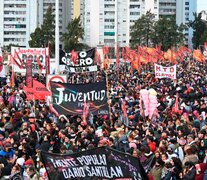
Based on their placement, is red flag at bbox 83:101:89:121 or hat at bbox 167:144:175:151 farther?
red flag at bbox 83:101:89:121

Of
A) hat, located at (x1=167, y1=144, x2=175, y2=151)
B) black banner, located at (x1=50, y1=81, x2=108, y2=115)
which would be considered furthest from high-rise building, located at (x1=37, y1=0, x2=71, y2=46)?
hat, located at (x1=167, y1=144, x2=175, y2=151)

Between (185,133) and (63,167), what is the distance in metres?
6.28

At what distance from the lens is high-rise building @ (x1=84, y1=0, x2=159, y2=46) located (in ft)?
388

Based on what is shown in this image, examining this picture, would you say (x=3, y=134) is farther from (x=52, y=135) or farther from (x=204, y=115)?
(x=204, y=115)

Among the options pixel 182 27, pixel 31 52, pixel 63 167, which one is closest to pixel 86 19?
pixel 182 27

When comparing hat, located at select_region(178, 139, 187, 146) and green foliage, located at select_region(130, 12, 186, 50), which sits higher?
green foliage, located at select_region(130, 12, 186, 50)

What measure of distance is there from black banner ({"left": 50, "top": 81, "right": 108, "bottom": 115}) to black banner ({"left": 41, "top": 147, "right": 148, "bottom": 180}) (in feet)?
27.6

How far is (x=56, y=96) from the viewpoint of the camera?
16594mm

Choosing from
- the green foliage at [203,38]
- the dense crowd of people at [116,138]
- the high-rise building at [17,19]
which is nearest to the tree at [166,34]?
the green foliage at [203,38]

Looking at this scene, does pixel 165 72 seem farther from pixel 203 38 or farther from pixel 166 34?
pixel 203 38

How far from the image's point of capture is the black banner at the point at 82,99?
53.4 feet

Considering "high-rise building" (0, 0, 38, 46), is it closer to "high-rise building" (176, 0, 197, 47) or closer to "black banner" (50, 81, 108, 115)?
"high-rise building" (176, 0, 197, 47)

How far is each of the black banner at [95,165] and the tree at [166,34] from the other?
82723mm

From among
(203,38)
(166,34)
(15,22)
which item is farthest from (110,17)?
(166,34)
